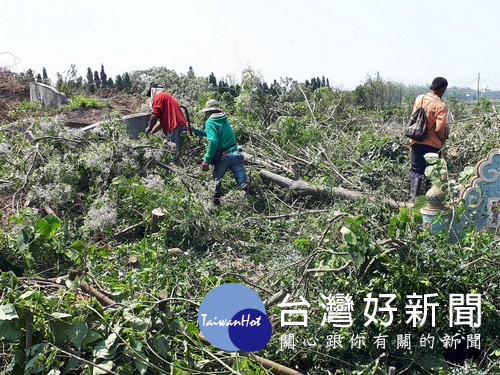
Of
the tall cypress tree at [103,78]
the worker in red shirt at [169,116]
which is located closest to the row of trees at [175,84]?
the tall cypress tree at [103,78]

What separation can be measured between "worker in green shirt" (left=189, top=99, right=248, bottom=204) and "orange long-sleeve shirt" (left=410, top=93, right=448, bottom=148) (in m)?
2.25

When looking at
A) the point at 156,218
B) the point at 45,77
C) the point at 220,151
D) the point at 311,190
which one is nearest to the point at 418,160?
the point at 311,190

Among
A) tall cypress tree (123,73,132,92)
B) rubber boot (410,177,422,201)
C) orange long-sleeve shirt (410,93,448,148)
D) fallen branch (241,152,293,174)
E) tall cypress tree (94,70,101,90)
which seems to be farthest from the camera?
tall cypress tree (94,70,101,90)

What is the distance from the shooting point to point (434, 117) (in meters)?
6.99

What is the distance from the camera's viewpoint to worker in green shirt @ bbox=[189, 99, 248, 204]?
7.52 metres

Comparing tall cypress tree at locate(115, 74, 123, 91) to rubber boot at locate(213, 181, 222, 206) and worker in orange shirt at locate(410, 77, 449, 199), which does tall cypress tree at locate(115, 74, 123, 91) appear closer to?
rubber boot at locate(213, 181, 222, 206)

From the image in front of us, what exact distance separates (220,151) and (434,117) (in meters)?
2.61

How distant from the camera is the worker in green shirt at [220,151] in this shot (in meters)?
7.52

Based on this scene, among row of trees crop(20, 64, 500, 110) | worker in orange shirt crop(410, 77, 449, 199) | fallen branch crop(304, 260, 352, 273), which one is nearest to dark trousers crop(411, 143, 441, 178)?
worker in orange shirt crop(410, 77, 449, 199)

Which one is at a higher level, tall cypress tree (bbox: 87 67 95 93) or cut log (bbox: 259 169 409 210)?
tall cypress tree (bbox: 87 67 95 93)

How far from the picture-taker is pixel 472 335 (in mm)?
4109

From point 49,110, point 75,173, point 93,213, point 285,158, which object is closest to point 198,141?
point 285,158

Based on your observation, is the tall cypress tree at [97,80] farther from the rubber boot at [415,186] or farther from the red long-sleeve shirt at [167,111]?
the rubber boot at [415,186]

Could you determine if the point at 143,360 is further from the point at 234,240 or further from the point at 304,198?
the point at 304,198
